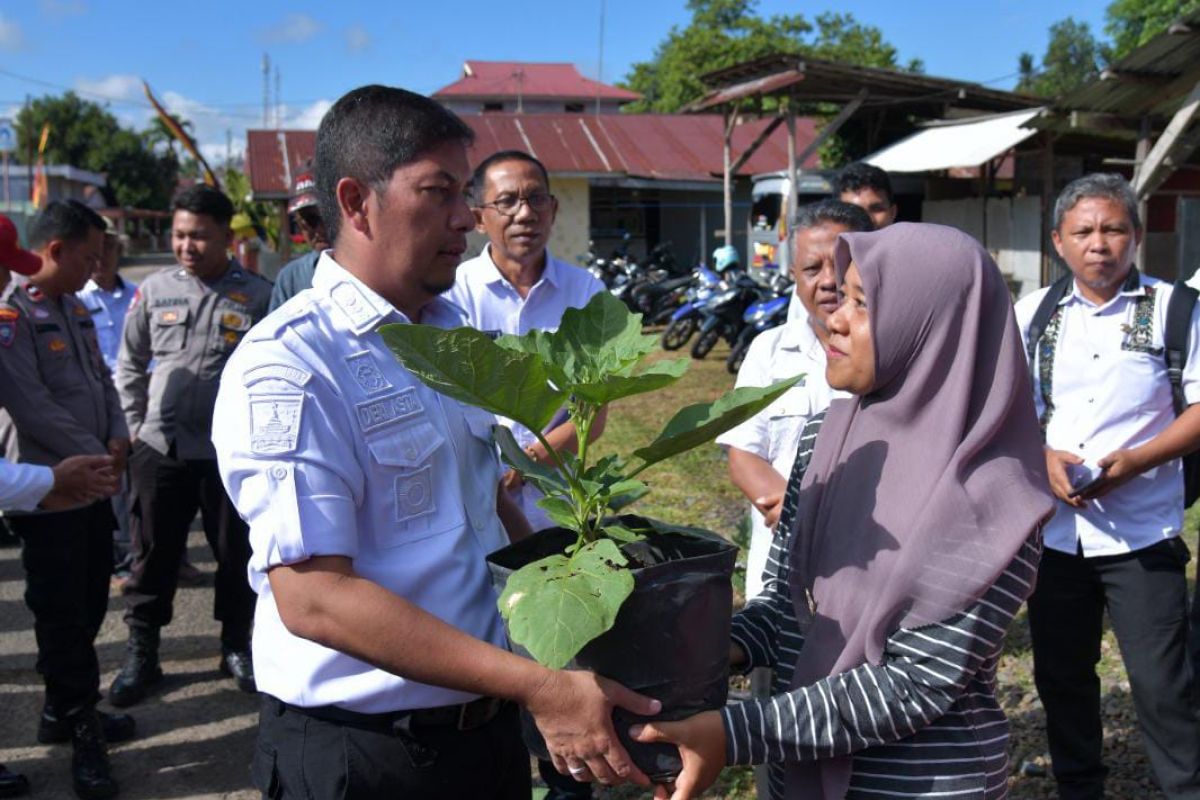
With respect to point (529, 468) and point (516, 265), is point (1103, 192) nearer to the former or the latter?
point (516, 265)

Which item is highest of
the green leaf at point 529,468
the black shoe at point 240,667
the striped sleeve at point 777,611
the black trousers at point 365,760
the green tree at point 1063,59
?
the green tree at point 1063,59

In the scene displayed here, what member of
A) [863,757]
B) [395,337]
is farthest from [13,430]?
[863,757]

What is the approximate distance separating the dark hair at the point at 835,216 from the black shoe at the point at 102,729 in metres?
2.94

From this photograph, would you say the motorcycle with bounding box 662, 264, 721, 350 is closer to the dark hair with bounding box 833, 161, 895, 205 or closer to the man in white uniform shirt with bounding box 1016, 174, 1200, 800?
the dark hair with bounding box 833, 161, 895, 205

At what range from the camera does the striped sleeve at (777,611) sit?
72.1 inches

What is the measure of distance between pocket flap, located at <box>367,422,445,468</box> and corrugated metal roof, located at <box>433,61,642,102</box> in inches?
1812

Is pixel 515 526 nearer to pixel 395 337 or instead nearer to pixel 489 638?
pixel 489 638

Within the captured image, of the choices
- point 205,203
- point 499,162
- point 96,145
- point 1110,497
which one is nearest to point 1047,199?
point 1110,497

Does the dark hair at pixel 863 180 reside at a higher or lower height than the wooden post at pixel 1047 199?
lower

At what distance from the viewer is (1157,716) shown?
2838mm

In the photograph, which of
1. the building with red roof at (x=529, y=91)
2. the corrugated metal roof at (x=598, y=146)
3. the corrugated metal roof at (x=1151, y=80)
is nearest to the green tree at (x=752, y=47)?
the building with red roof at (x=529, y=91)

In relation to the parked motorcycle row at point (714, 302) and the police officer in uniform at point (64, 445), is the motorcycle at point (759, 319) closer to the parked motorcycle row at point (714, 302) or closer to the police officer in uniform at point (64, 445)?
the parked motorcycle row at point (714, 302)

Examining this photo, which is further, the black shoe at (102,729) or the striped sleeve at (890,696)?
the black shoe at (102,729)

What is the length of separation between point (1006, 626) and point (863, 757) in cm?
32
